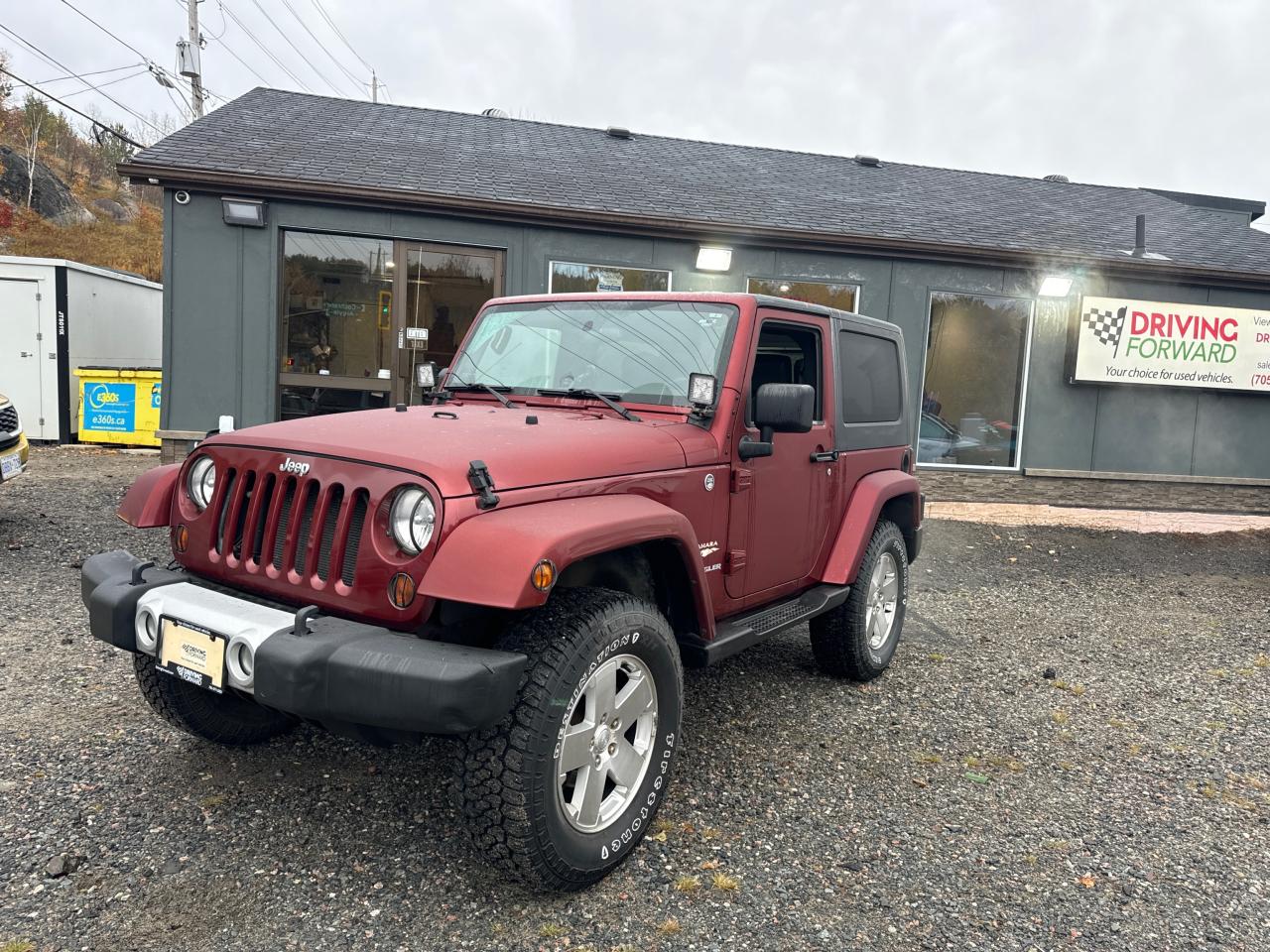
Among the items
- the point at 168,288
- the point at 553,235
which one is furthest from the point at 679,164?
the point at 168,288

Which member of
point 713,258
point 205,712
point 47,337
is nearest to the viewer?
point 205,712

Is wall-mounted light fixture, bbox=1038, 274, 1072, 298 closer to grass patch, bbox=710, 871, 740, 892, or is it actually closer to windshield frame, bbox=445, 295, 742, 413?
windshield frame, bbox=445, 295, 742, 413

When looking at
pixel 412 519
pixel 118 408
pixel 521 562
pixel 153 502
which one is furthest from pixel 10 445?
pixel 521 562

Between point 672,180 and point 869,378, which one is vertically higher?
point 672,180

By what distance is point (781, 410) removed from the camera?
3256 mm

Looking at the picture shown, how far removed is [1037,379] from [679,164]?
5.51 meters

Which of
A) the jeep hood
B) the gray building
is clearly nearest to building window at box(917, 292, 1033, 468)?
the gray building

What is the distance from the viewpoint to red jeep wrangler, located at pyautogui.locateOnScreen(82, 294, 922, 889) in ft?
7.49

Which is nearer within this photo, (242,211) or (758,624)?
(758,624)

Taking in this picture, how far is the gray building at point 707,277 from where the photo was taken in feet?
29.9

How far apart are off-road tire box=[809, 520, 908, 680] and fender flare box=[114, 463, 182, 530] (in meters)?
2.85

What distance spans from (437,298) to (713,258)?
3.10m

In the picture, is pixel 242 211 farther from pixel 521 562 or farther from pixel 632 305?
pixel 521 562

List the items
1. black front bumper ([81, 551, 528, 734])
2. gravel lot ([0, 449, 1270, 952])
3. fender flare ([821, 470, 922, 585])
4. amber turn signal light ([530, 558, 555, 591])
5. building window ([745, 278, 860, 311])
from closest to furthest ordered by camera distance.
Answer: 1. black front bumper ([81, 551, 528, 734])
2. amber turn signal light ([530, 558, 555, 591])
3. gravel lot ([0, 449, 1270, 952])
4. fender flare ([821, 470, 922, 585])
5. building window ([745, 278, 860, 311])
